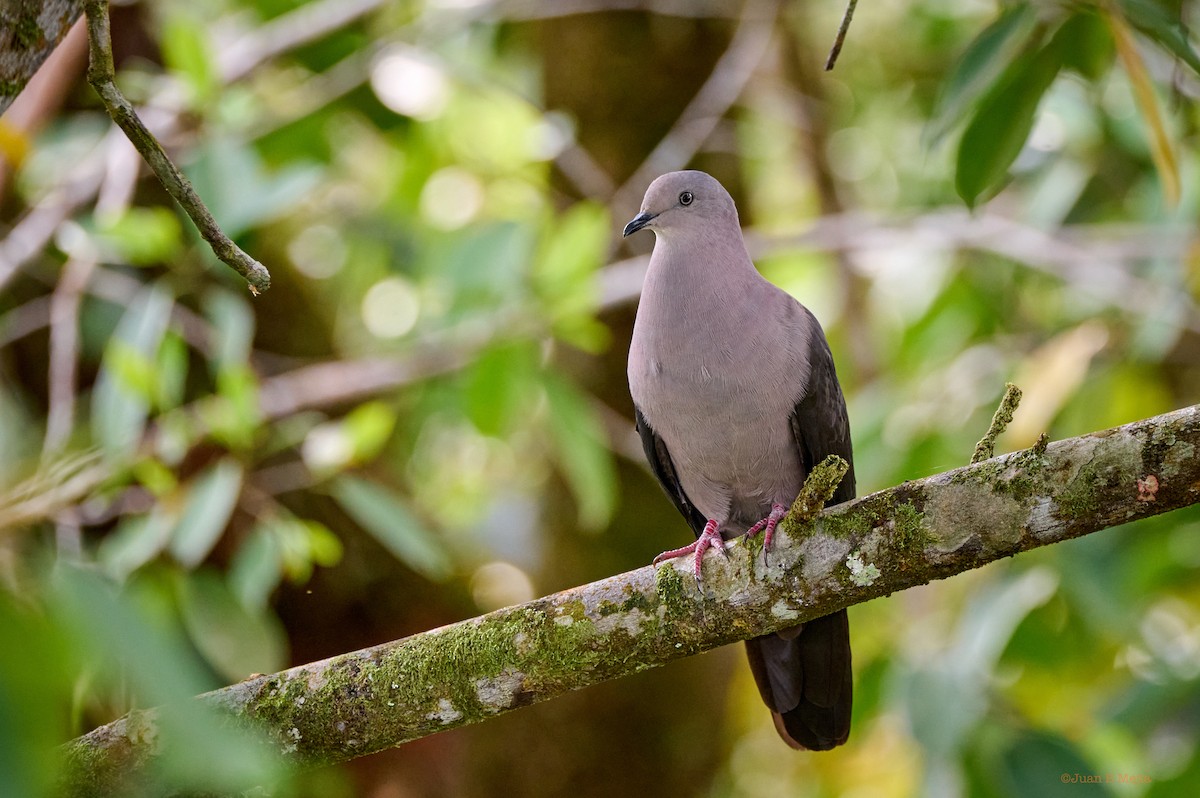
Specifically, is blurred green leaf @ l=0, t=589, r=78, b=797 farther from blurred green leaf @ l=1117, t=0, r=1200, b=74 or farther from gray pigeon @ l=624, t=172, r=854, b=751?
blurred green leaf @ l=1117, t=0, r=1200, b=74

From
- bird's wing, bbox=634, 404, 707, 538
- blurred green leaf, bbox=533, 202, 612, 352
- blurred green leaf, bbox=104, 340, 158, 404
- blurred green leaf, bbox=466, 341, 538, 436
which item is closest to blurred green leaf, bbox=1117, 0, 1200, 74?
bird's wing, bbox=634, 404, 707, 538

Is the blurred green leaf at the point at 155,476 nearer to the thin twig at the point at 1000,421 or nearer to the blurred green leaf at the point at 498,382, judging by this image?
the blurred green leaf at the point at 498,382

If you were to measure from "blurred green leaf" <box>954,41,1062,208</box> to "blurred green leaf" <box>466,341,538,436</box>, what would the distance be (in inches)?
80.6

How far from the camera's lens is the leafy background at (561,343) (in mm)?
3680

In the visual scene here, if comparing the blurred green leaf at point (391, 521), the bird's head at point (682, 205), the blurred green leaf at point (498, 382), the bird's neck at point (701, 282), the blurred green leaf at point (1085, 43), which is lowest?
the blurred green leaf at point (498, 382)

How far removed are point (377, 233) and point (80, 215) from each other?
4.20 ft

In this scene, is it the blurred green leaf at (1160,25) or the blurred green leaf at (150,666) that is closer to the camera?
the blurred green leaf at (150,666)

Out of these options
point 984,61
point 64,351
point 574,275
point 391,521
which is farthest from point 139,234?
point 984,61

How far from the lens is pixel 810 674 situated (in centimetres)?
306

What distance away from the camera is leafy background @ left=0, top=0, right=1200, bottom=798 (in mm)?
3680

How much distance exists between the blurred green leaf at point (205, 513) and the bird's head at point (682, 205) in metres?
1.53

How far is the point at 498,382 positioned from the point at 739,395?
161cm

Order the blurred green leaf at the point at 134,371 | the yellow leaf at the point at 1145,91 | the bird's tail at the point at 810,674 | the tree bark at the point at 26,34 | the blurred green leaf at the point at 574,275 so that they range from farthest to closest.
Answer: the blurred green leaf at the point at 574,275 < the blurred green leaf at the point at 134,371 < the bird's tail at the point at 810,674 < the yellow leaf at the point at 1145,91 < the tree bark at the point at 26,34

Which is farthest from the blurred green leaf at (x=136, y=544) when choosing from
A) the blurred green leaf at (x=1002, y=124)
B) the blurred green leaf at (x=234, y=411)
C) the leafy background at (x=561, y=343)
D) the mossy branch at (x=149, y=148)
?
the blurred green leaf at (x=1002, y=124)
